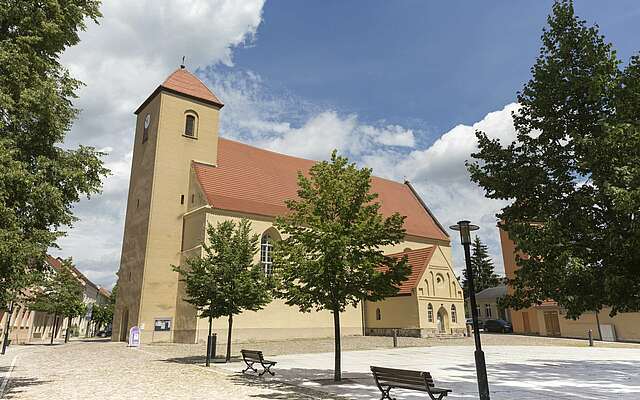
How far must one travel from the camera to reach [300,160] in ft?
137

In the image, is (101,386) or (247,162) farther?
(247,162)

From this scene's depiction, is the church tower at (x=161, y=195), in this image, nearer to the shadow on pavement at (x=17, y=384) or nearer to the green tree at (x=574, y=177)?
the shadow on pavement at (x=17, y=384)

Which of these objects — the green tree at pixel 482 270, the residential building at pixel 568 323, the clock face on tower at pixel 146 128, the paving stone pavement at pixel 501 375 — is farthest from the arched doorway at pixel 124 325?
the green tree at pixel 482 270

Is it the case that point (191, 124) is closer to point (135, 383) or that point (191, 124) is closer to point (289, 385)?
point (135, 383)

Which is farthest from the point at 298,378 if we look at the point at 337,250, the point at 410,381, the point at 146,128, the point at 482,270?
the point at 482,270

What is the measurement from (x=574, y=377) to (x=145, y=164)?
30.1m

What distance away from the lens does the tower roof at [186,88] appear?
33.6 m

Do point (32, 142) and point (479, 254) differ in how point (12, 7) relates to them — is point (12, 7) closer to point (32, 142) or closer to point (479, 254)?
point (32, 142)

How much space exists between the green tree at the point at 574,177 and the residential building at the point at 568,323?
2250 centimetres

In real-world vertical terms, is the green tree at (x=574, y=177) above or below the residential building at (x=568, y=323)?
above

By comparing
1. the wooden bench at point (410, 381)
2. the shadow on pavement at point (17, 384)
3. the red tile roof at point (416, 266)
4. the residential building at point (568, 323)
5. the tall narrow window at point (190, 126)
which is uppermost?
the tall narrow window at point (190, 126)

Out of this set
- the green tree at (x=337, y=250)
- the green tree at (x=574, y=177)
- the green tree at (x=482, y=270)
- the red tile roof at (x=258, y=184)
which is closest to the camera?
the green tree at (x=574, y=177)

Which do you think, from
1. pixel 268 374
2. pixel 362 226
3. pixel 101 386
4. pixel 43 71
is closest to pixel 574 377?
pixel 362 226

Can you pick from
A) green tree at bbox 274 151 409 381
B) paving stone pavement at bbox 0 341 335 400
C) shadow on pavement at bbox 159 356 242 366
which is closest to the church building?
shadow on pavement at bbox 159 356 242 366
